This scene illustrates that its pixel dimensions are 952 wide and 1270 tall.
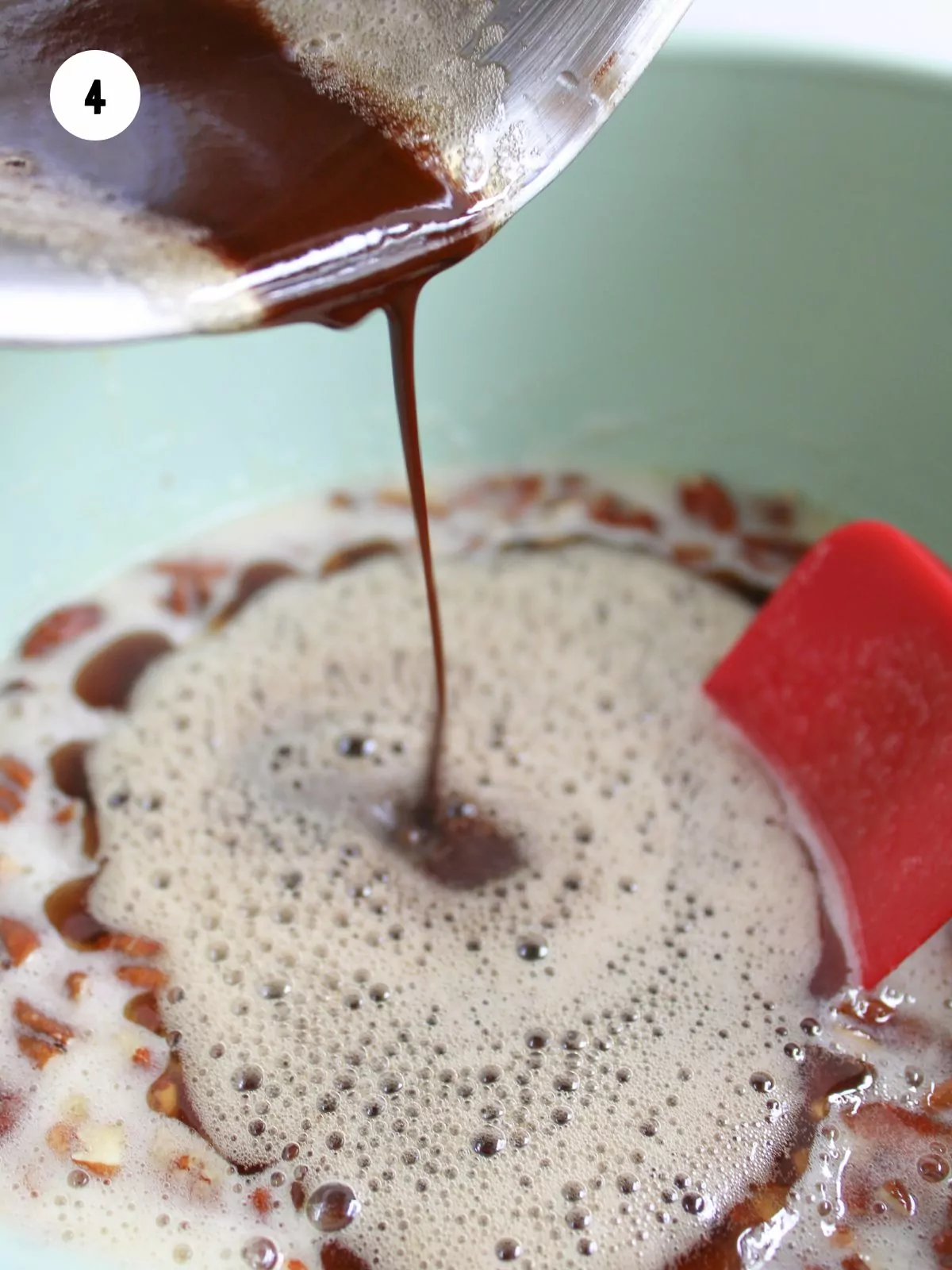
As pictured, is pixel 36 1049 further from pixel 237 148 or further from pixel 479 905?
pixel 237 148

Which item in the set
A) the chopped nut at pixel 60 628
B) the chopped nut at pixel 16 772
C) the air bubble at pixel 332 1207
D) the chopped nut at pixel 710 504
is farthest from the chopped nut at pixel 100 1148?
the chopped nut at pixel 710 504

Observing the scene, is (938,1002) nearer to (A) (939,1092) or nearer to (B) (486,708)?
(A) (939,1092)

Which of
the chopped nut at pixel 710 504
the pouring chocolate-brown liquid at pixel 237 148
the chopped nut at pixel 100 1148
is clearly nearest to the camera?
the pouring chocolate-brown liquid at pixel 237 148

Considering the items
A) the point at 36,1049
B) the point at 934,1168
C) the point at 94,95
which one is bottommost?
the point at 36,1049

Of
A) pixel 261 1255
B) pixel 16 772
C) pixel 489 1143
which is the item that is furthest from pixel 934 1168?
pixel 16 772

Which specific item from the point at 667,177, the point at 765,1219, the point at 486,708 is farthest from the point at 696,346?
the point at 765,1219

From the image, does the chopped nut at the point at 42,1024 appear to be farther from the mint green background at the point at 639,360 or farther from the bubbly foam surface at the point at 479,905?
the mint green background at the point at 639,360
